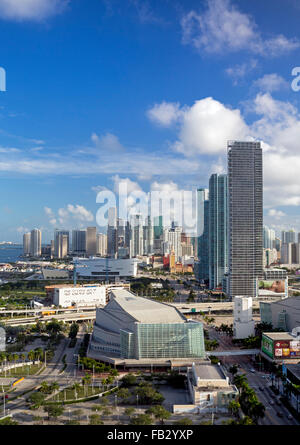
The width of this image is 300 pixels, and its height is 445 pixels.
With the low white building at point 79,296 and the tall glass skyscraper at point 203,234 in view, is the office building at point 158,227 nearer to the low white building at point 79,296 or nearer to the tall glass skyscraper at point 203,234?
the tall glass skyscraper at point 203,234

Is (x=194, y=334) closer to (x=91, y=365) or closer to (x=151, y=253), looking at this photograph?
(x=91, y=365)

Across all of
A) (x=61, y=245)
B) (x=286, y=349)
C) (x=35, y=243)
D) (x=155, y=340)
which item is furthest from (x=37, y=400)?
(x=35, y=243)

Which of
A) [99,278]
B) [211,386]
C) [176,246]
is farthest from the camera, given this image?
[176,246]

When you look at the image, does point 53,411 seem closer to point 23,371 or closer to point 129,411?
point 129,411

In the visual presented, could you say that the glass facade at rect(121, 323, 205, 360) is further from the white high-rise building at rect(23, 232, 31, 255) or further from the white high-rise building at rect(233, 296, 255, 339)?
the white high-rise building at rect(23, 232, 31, 255)
